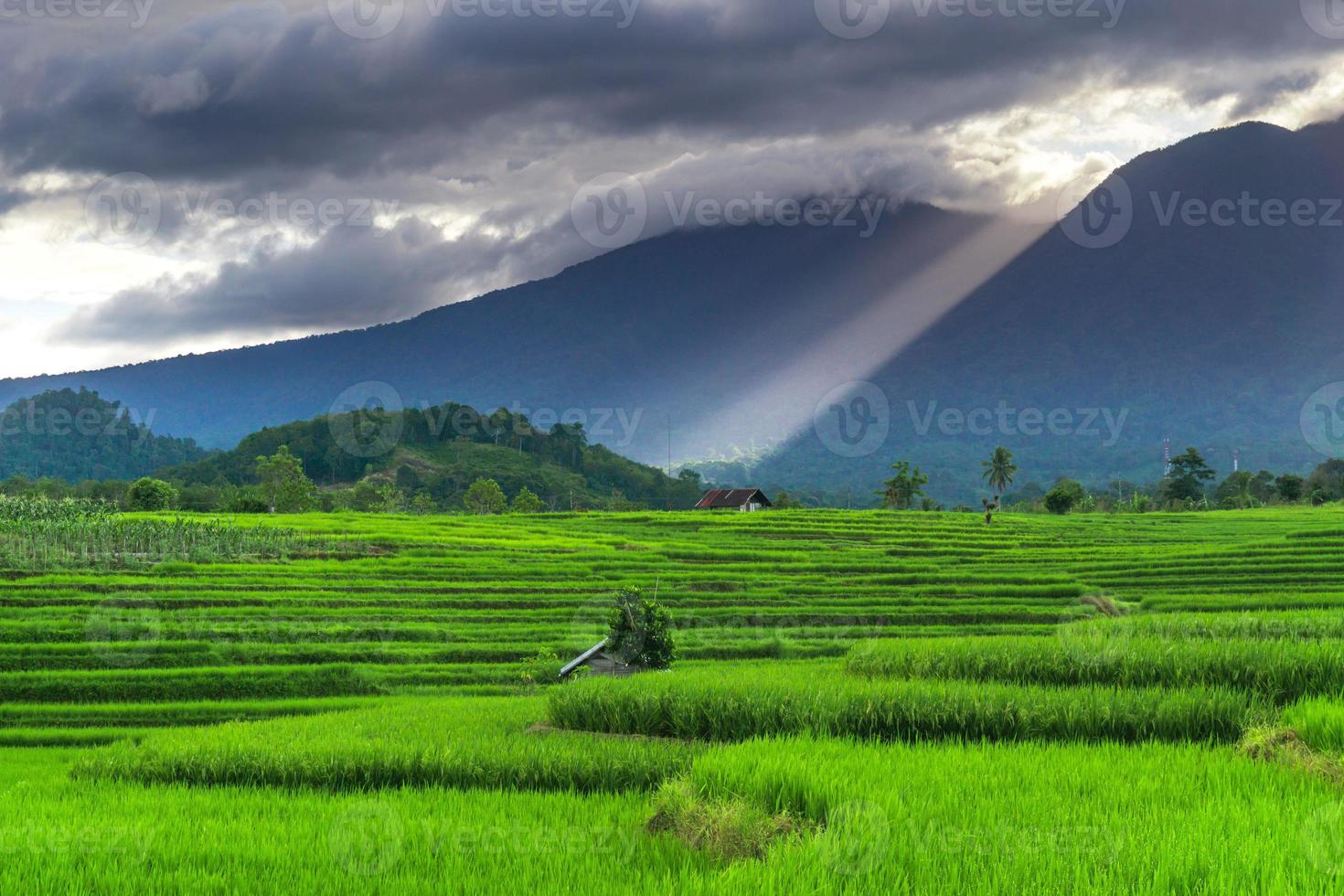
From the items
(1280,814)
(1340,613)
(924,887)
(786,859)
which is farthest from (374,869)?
(1340,613)

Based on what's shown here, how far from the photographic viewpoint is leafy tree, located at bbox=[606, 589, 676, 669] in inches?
704

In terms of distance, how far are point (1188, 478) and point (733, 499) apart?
6051 centimetres

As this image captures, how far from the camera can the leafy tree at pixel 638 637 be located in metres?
17.9

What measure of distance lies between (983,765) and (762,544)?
53.3 m

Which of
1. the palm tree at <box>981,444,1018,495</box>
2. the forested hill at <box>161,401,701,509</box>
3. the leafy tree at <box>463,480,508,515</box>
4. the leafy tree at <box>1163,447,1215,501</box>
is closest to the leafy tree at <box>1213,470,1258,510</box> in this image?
the leafy tree at <box>1163,447,1215,501</box>

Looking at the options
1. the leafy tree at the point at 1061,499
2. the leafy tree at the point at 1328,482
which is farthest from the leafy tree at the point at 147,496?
the leafy tree at the point at 1328,482

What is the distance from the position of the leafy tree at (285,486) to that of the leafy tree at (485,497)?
18300 millimetres

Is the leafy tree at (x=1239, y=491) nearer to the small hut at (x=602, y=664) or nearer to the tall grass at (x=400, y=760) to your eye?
the small hut at (x=602, y=664)

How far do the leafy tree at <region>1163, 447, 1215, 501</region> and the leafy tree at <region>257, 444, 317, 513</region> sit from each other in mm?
100771

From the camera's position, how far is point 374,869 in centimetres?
512

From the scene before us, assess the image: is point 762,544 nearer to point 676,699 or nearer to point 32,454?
point 676,699

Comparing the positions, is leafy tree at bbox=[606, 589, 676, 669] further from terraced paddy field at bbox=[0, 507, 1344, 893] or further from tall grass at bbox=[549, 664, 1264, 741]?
tall grass at bbox=[549, 664, 1264, 741]

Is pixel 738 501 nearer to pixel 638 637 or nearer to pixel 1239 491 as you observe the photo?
pixel 1239 491

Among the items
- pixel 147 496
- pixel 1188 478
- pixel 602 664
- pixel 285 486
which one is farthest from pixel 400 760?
pixel 1188 478
